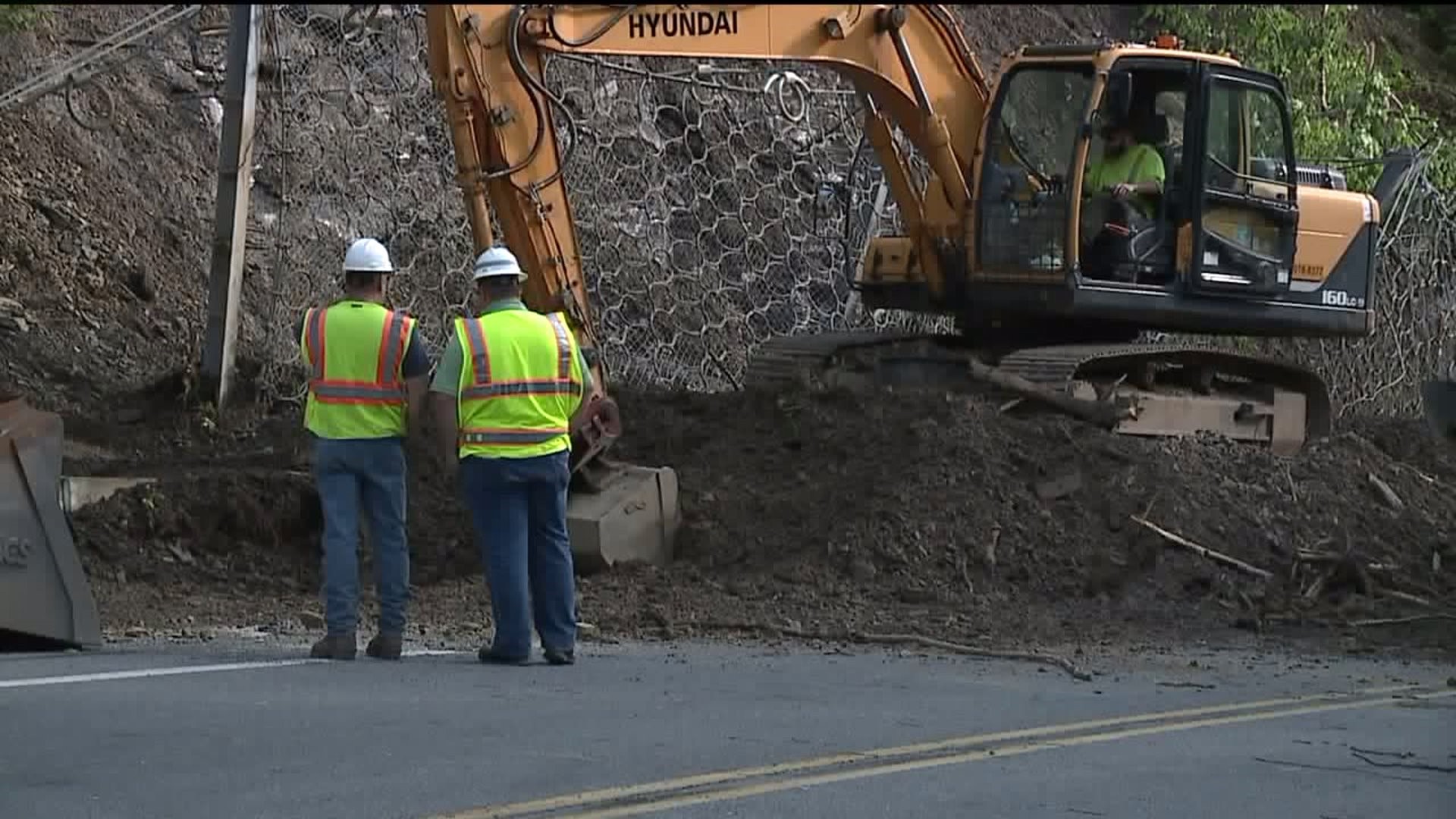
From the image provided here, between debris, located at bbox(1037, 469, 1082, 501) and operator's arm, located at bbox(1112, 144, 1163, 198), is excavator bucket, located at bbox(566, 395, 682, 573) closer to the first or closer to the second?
debris, located at bbox(1037, 469, 1082, 501)

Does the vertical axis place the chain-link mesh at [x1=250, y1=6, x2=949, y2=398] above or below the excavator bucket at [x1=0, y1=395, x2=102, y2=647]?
above

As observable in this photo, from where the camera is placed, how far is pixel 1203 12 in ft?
98.4

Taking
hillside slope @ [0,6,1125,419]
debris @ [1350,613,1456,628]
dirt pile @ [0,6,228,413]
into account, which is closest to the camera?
debris @ [1350,613,1456,628]

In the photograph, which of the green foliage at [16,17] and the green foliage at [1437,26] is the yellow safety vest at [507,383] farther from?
the green foliage at [1437,26]

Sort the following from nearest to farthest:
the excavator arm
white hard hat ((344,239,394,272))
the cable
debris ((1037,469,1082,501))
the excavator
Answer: white hard hat ((344,239,394,272))
the excavator arm
the excavator
debris ((1037,469,1082,501))
the cable

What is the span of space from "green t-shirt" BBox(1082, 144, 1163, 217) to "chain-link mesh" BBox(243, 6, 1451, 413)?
260 cm

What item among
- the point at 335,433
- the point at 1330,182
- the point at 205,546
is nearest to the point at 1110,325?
the point at 1330,182

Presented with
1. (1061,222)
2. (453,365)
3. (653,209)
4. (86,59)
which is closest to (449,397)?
(453,365)

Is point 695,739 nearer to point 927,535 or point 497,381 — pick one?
point 497,381

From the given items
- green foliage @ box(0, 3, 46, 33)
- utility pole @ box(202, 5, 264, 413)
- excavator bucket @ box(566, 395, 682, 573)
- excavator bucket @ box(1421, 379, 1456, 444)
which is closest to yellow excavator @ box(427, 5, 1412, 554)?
excavator bucket @ box(566, 395, 682, 573)

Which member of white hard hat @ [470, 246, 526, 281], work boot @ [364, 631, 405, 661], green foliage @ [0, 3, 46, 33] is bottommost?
work boot @ [364, 631, 405, 661]

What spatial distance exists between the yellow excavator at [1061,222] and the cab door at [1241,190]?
0.05 feet

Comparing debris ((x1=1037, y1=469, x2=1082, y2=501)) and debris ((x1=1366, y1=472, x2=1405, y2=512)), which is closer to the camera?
debris ((x1=1037, y1=469, x2=1082, y2=501))

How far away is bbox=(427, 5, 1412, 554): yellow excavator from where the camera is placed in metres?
16.4
